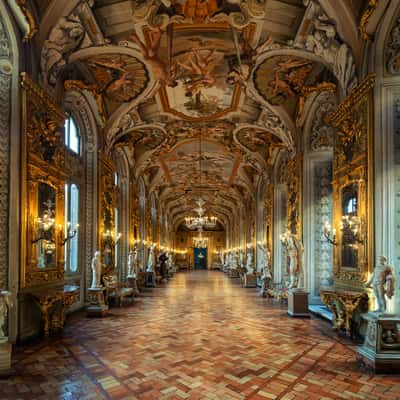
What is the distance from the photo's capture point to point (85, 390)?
14.9 ft

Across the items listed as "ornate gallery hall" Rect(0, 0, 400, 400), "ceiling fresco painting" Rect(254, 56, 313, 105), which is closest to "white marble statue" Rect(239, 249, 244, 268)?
"ornate gallery hall" Rect(0, 0, 400, 400)

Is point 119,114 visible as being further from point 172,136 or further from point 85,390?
point 85,390

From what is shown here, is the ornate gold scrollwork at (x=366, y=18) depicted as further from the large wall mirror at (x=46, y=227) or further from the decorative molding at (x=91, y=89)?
the large wall mirror at (x=46, y=227)

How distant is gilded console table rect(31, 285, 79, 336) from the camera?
6.82 meters

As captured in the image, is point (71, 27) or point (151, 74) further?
point (151, 74)

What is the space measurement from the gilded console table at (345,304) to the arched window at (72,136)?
800 cm

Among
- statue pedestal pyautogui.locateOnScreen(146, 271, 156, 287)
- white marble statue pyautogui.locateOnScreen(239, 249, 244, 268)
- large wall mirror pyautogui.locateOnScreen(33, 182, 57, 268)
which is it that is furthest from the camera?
white marble statue pyautogui.locateOnScreen(239, 249, 244, 268)

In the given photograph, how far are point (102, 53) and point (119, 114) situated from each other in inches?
133

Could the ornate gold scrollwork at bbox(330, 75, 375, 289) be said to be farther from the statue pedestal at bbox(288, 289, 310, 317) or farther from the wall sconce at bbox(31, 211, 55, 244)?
the wall sconce at bbox(31, 211, 55, 244)

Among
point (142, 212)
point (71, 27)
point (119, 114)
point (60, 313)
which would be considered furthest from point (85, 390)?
point (142, 212)

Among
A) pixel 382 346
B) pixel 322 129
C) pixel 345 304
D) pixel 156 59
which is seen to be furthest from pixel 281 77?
pixel 382 346

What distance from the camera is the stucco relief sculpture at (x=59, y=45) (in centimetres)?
715

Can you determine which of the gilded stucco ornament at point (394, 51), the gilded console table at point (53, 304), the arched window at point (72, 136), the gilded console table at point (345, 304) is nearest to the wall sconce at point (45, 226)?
the gilded console table at point (53, 304)

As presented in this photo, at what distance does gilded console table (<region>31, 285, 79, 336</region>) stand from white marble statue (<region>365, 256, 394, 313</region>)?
5846 millimetres
